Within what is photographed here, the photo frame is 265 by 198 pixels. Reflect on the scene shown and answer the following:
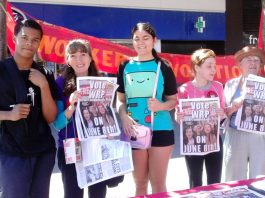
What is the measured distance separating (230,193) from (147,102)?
114cm

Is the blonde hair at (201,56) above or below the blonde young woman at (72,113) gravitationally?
above

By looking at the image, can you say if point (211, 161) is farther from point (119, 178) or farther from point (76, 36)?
point (76, 36)

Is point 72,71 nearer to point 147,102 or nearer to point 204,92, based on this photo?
point 147,102

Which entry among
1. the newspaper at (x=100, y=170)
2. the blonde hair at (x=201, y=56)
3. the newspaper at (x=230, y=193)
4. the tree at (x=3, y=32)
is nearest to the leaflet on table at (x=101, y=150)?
the newspaper at (x=100, y=170)

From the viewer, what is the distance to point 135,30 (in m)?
3.41

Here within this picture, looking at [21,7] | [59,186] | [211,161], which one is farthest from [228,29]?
[211,161]

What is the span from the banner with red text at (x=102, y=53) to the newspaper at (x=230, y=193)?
2262 millimetres

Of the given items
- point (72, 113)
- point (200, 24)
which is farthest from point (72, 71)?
point (200, 24)

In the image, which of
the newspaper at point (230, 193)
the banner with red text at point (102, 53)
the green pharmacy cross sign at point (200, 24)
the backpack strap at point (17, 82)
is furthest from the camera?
the green pharmacy cross sign at point (200, 24)

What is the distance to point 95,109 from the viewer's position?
3.09 meters

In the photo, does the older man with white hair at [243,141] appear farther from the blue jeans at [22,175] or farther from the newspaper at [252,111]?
the blue jeans at [22,175]

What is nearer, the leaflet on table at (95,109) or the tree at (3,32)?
the leaflet on table at (95,109)

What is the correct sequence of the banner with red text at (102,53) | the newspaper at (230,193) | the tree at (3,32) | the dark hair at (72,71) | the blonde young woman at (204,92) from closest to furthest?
the newspaper at (230,193), the dark hair at (72,71), the blonde young woman at (204,92), the tree at (3,32), the banner with red text at (102,53)

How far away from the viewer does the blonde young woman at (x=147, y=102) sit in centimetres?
333
